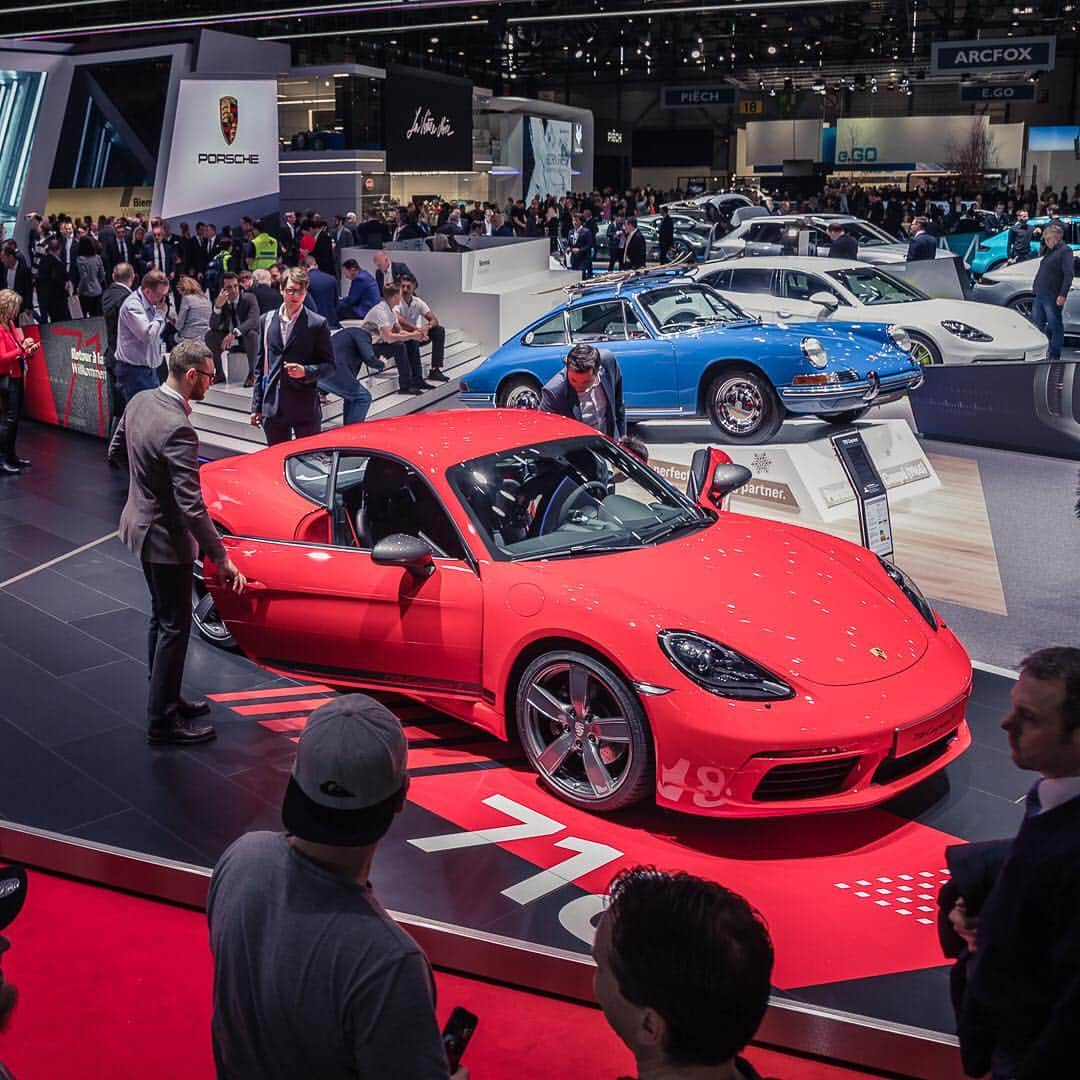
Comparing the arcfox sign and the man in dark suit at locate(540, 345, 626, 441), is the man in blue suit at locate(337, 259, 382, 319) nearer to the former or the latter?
the man in dark suit at locate(540, 345, 626, 441)

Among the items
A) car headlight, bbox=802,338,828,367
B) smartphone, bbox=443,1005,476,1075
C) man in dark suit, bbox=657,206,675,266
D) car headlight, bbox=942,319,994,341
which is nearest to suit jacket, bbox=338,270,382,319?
car headlight, bbox=802,338,828,367

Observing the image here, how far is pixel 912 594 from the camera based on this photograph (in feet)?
17.0

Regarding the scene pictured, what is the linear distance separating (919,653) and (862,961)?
1344mm

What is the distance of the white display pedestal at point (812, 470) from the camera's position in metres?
8.66

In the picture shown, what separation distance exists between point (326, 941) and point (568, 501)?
142 inches

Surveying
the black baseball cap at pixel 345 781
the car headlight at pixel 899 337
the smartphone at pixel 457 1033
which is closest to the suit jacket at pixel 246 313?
the car headlight at pixel 899 337

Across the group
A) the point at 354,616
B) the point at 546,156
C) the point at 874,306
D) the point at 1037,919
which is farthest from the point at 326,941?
the point at 546,156

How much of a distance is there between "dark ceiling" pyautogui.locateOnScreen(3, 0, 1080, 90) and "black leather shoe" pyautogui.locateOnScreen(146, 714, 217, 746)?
22358 mm

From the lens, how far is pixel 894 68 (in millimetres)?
36469

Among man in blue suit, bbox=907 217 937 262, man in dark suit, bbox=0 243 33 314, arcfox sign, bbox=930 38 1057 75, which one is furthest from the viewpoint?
arcfox sign, bbox=930 38 1057 75

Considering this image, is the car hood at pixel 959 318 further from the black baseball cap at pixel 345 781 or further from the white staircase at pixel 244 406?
the black baseball cap at pixel 345 781

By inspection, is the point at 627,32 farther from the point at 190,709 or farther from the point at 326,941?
the point at 326,941

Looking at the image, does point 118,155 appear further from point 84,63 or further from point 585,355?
point 585,355

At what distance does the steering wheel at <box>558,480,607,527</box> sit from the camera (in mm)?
5336
